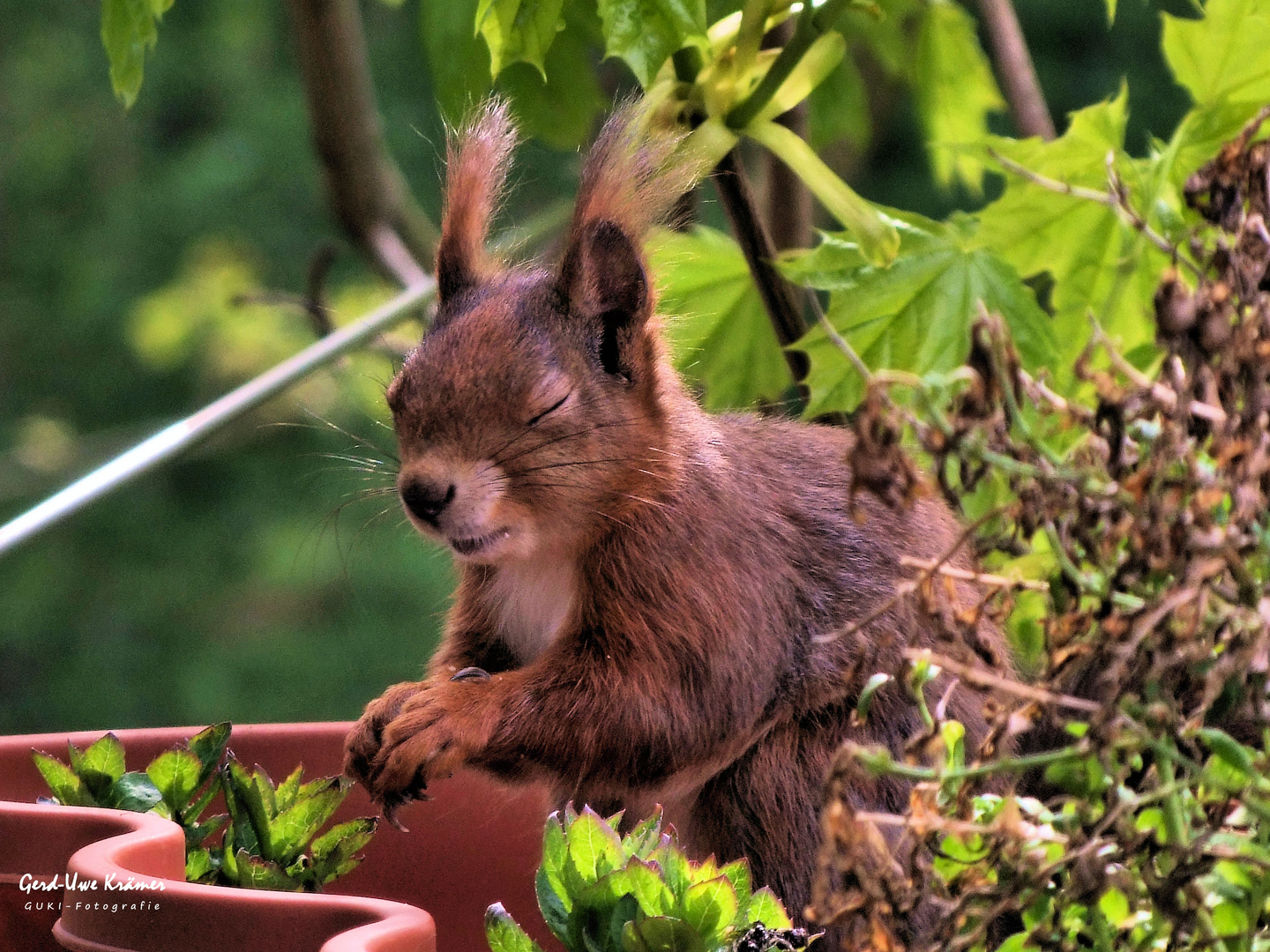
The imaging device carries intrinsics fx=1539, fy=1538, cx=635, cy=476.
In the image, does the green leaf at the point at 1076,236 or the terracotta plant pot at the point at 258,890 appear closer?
the terracotta plant pot at the point at 258,890

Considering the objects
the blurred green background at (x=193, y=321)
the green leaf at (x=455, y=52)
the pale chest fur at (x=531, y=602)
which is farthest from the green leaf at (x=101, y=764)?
the blurred green background at (x=193, y=321)

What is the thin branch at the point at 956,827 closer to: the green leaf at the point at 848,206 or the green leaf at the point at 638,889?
the green leaf at the point at 638,889

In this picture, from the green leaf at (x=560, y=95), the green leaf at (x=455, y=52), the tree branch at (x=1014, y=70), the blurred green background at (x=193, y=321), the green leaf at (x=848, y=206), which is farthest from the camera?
the blurred green background at (x=193, y=321)

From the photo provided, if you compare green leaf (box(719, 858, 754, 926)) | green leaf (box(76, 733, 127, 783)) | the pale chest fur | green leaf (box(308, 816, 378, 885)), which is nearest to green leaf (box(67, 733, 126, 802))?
green leaf (box(76, 733, 127, 783))

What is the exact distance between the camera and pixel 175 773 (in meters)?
0.77

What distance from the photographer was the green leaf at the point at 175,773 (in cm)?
76

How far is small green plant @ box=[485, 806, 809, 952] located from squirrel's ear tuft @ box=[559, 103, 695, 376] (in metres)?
0.32

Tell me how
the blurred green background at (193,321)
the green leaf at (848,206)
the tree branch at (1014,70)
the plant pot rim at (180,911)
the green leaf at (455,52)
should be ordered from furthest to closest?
the blurred green background at (193,321) → the tree branch at (1014,70) → the green leaf at (455,52) → the green leaf at (848,206) → the plant pot rim at (180,911)

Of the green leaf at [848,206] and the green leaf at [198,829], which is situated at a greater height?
the green leaf at [848,206]

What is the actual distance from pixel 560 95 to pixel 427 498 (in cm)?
45

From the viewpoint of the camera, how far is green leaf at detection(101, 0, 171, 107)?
2.77 ft

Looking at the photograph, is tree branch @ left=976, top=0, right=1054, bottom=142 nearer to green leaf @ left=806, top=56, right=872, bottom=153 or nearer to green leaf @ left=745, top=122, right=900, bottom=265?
green leaf @ left=806, top=56, right=872, bottom=153

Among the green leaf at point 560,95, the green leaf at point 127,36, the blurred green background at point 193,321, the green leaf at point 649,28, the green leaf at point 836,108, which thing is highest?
the green leaf at point 127,36

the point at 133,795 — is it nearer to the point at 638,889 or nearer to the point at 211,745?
the point at 211,745
